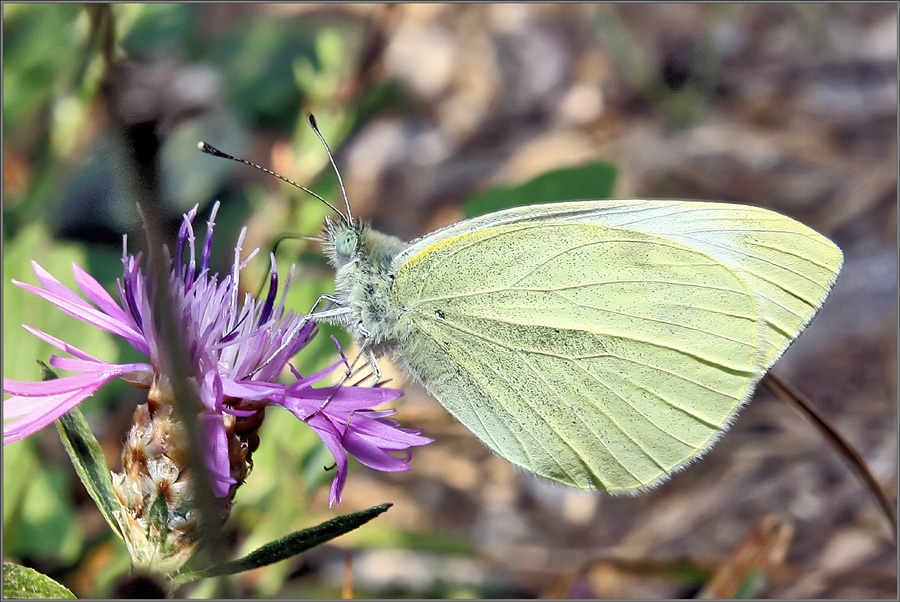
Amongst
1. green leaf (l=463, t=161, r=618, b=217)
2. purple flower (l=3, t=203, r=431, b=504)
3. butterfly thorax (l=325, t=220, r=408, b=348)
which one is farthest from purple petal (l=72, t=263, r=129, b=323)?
green leaf (l=463, t=161, r=618, b=217)

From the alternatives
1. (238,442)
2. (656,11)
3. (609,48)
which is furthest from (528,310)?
(656,11)

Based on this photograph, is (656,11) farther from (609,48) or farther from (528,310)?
(528,310)

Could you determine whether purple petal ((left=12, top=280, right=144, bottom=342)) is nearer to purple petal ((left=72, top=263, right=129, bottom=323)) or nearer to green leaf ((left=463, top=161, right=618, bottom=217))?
purple petal ((left=72, top=263, right=129, bottom=323))

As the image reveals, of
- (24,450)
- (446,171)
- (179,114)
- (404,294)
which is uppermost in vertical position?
(446,171)

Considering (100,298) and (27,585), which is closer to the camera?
(27,585)

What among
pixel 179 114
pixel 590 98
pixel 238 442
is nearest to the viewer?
pixel 238 442

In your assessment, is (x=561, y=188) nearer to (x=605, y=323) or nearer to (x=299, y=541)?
(x=605, y=323)

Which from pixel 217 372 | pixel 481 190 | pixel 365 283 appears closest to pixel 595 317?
pixel 365 283

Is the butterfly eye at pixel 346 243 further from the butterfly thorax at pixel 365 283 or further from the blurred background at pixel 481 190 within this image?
the blurred background at pixel 481 190
